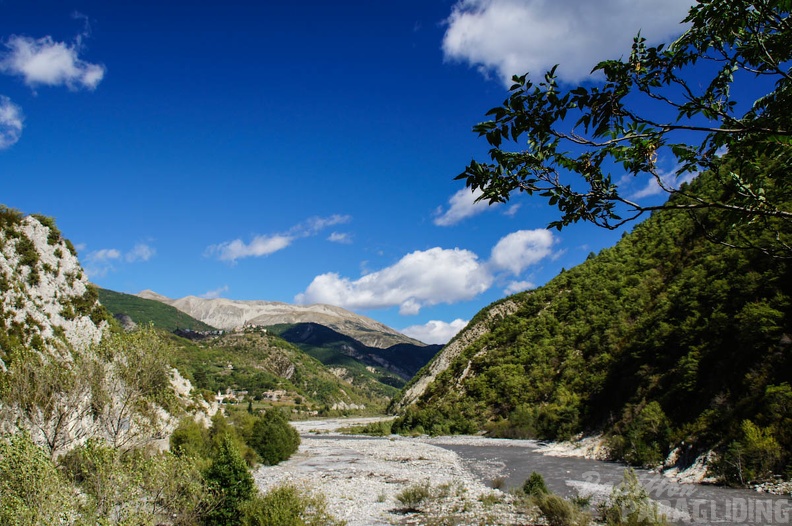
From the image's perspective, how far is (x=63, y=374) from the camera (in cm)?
1833

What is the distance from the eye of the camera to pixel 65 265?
34.4 meters

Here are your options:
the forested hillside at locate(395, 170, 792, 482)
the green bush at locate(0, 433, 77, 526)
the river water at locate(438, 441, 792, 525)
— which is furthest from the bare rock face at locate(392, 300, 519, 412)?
the green bush at locate(0, 433, 77, 526)

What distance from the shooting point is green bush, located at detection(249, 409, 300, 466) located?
3978 centimetres

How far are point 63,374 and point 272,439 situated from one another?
1005 inches

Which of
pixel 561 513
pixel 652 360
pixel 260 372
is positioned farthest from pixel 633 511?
pixel 260 372

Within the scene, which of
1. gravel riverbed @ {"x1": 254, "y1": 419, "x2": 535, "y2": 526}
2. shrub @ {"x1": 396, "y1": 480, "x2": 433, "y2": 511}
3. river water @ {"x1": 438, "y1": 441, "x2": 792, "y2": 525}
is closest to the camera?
river water @ {"x1": 438, "y1": 441, "x2": 792, "y2": 525}

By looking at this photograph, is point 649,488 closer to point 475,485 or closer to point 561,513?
point 561,513

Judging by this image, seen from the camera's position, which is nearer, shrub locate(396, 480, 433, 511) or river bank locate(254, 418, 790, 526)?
river bank locate(254, 418, 790, 526)

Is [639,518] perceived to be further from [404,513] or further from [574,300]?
[574,300]

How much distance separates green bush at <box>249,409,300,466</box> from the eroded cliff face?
1123 cm

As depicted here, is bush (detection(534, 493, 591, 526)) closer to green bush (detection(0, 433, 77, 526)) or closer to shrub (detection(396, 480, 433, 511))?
shrub (detection(396, 480, 433, 511))

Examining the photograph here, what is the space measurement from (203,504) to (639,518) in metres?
15.1

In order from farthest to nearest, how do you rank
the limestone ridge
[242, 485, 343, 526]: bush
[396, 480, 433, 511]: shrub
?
the limestone ridge
[396, 480, 433, 511]: shrub
[242, 485, 343, 526]: bush

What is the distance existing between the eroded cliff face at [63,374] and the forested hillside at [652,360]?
839 inches
